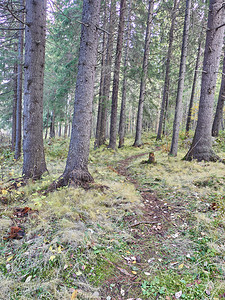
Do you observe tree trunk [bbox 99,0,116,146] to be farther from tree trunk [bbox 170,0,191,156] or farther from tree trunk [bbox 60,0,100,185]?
tree trunk [bbox 60,0,100,185]

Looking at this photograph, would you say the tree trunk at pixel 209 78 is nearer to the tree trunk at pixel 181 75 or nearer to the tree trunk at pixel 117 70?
the tree trunk at pixel 181 75

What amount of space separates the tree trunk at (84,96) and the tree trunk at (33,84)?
1.35 meters

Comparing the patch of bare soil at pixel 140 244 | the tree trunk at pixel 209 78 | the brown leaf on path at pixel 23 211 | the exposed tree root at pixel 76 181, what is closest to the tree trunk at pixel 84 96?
the exposed tree root at pixel 76 181

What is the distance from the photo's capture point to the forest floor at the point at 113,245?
75.2 inches

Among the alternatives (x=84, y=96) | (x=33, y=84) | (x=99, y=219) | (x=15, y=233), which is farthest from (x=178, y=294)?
(x=33, y=84)

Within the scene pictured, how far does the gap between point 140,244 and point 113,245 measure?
1.54ft

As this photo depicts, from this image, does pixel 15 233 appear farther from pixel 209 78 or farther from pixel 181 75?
pixel 181 75

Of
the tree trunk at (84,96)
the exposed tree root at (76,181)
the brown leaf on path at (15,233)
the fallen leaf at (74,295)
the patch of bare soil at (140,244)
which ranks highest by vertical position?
the tree trunk at (84,96)

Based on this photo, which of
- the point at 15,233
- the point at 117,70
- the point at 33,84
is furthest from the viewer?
the point at 117,70

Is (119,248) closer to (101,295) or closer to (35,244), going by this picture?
(101,295)

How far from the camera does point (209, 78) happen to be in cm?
696

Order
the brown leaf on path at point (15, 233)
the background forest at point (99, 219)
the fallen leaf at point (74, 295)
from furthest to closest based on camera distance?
the brown leaf on path at point (15, 233) → the background forest at point (99, 219) → the fallen leaf at point (74, 295)

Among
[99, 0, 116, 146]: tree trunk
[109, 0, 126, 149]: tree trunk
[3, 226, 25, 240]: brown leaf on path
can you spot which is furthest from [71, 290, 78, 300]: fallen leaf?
[99, 0, 116, 146]: tree trunk

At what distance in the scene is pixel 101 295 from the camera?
1864mm
